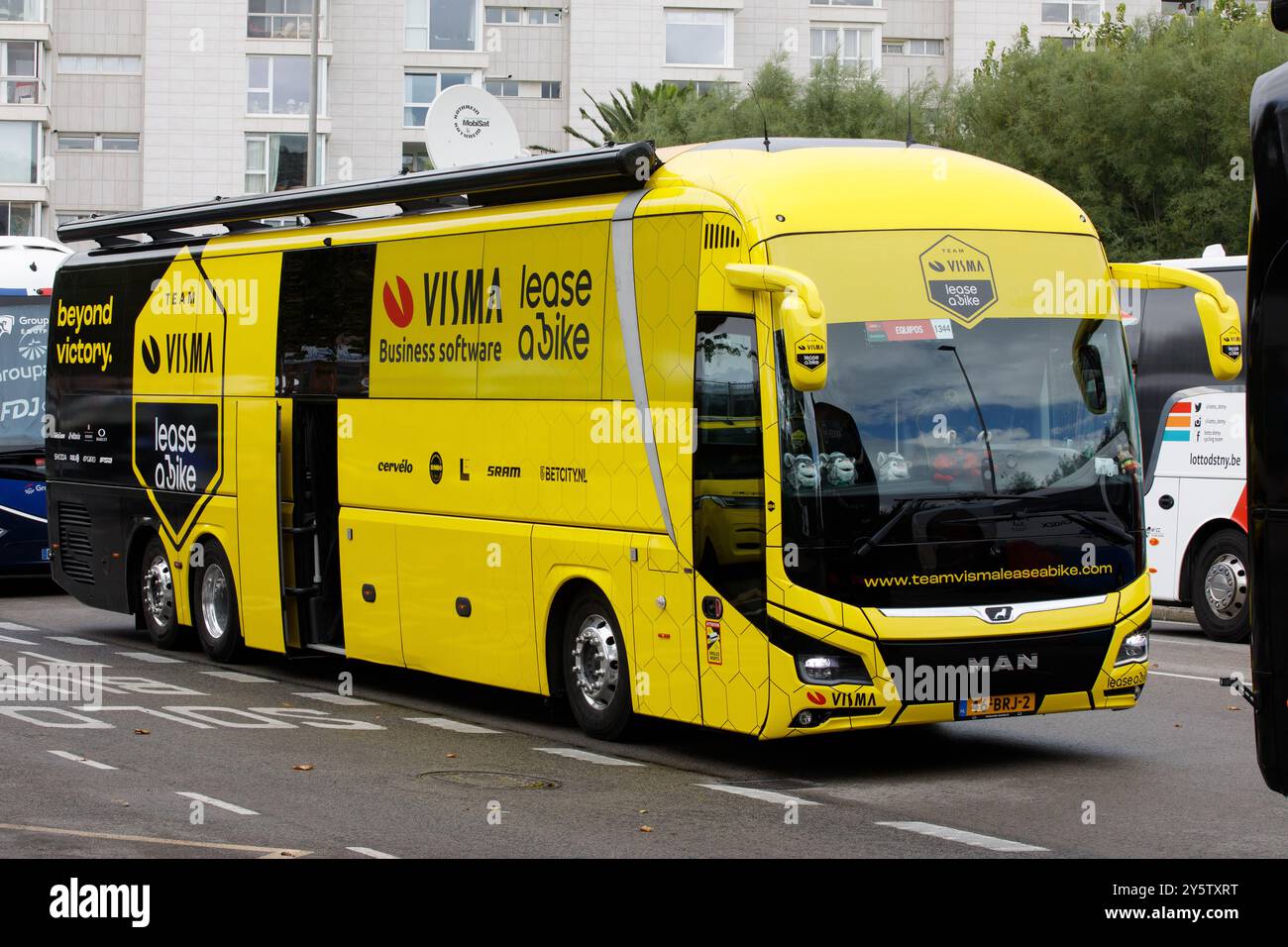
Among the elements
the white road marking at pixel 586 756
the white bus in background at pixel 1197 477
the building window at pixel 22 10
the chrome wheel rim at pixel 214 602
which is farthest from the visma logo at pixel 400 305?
the building window at pixel 22 10

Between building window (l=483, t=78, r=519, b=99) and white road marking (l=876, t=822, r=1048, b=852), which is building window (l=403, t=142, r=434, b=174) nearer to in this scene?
building window (l=483, t=78, r=519, b=99)

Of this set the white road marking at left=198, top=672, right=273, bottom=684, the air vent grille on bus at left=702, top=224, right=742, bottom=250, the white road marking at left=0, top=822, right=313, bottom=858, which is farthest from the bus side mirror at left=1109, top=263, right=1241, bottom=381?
the white road marking at left=198, top=672, right=273, bottom=684

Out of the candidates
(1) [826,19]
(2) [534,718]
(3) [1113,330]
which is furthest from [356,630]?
(1) [826,19]

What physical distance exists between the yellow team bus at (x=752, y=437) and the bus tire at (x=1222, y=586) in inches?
314

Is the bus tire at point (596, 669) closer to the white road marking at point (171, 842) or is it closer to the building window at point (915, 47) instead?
the white road marking at point (171, 842)

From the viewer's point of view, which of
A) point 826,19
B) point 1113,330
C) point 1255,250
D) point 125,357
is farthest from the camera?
point 826,19

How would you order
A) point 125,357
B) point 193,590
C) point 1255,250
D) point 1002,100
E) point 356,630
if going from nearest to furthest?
point 1255,250 → point 356,630 → point 193,590 → point 125,357 → point 1002,100

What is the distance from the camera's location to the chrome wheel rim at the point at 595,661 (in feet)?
38.5

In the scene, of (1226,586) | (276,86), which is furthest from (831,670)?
(276,86)

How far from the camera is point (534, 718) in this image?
43.2 ft

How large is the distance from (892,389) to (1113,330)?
155cm

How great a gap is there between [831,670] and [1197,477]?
10006 mm
